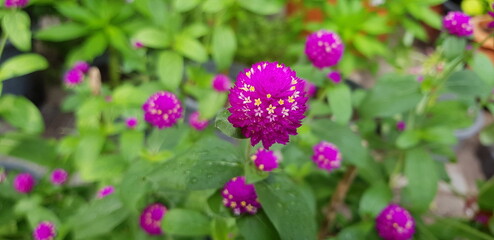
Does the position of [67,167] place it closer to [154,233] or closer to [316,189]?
[154,233]

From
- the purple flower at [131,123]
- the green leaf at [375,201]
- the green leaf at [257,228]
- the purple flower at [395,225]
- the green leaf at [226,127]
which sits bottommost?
the green leaf at [375,201]

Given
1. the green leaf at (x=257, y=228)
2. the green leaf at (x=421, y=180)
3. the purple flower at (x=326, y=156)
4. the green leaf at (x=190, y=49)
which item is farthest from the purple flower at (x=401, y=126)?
the green leaf at (x=257, y=228)

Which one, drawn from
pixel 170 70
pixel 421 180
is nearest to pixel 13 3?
pixel 170 70

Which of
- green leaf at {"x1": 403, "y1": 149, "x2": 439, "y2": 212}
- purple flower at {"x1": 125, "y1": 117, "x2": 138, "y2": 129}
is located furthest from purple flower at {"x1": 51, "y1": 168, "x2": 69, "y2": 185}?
green leaf at {"x1": 403, "y1": 149, "x2": 439, "y2": 212}

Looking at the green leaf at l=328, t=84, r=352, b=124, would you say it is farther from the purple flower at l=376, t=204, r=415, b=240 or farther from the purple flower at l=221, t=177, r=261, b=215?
the purple flower at l=221, t=177, r=261, b=215

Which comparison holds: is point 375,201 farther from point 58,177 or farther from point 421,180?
point 58,177

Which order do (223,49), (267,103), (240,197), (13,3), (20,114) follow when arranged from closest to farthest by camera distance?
(267,103), (240,197), (13,3), (20,114), (223,49)

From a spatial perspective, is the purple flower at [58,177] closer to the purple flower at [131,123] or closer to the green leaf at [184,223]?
the purple flower at [131,123]
